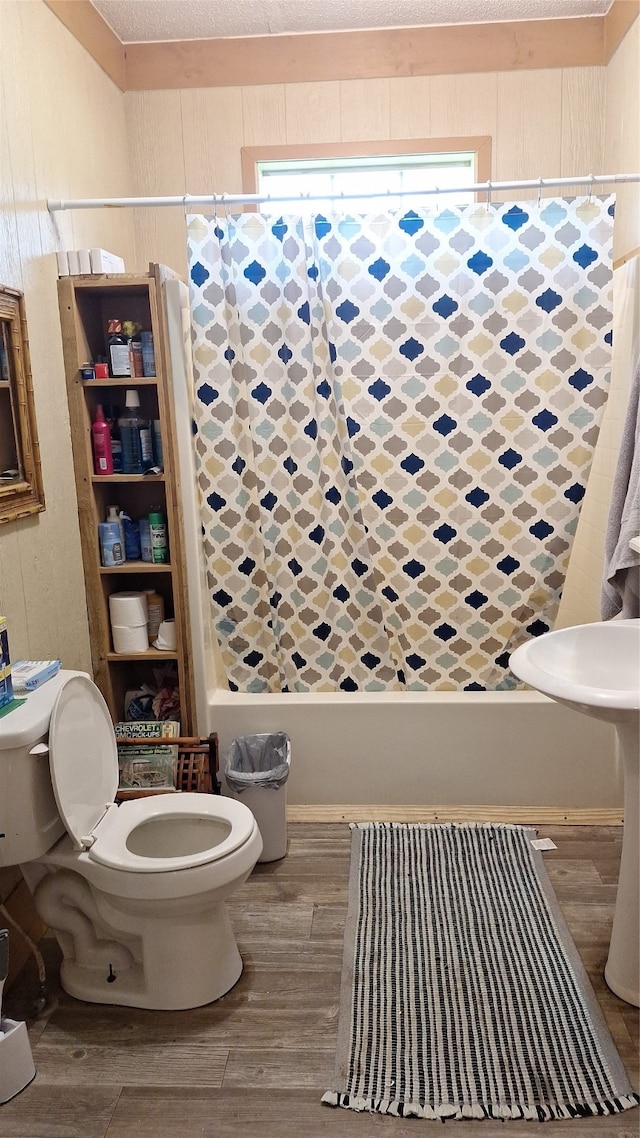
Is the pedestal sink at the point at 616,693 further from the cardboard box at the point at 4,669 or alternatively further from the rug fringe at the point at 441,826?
the cardboard box at the point at 4,669

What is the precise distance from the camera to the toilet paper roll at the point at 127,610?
2.63m

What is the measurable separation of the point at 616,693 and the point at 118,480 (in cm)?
161

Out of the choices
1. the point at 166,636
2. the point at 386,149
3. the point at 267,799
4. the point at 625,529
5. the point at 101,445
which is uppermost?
the point at 386,149

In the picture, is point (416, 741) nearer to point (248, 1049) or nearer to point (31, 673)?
point (248, 1049)

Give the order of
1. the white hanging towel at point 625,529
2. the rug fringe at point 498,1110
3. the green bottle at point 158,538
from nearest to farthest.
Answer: the rug fringe at point 498,1110 → the white hanging towel at point 625,529 → the green bottle at point 158,538

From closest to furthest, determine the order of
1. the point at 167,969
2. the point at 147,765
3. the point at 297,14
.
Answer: the point at 167,969 < the point at 147,765 < the point at 297,14

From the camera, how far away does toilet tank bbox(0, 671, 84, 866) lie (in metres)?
1.76

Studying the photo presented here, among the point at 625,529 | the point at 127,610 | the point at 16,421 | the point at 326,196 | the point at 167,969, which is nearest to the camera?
the point at 167,969

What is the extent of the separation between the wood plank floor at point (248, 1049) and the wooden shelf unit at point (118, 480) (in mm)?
824

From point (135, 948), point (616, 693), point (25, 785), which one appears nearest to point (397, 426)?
point (616, 693)

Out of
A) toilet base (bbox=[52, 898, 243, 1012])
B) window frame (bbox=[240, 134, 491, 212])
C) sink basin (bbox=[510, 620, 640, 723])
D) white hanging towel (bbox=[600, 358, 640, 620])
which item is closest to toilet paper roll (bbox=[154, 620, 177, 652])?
toilet base (bbox=[52, 898, 243, 1012])

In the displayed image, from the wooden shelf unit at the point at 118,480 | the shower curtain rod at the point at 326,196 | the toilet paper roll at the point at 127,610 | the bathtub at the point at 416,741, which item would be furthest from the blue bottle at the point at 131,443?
the shower curtain rod at the point at 326,196

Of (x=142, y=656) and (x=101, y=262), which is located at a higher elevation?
(x=101, y=262)

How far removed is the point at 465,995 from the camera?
1.91 meters
